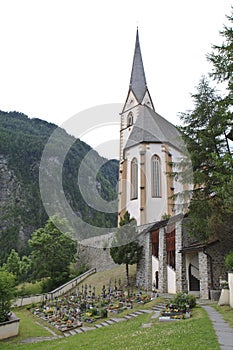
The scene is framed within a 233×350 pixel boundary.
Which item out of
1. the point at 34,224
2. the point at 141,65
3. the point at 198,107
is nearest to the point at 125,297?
the point at 198,107

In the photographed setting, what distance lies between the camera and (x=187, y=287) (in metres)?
15.7

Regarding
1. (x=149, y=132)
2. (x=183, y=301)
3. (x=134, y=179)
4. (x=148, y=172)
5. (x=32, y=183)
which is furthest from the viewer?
(x=32, y=183)

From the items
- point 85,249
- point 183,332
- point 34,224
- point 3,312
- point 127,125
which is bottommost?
point 3,312

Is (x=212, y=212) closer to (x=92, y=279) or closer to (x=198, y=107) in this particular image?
(x=198, y=107)

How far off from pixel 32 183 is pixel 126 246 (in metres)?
61.3

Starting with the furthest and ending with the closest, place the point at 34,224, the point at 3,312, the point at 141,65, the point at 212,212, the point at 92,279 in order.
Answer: the point at 34,224, the point at 141,65, the point at 92,279, the point at 212,212, the point at 3,312

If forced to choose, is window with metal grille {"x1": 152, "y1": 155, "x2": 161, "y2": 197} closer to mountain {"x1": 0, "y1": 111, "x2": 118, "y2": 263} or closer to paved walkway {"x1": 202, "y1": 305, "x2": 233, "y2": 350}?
paved walkway {"x1": 202, "y1": 305, "x2": 233, "y2": 350}

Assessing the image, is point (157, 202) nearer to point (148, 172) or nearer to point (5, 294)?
point (148, 172)

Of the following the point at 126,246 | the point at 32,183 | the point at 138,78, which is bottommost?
the point at 126,246

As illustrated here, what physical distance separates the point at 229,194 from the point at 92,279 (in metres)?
17.6

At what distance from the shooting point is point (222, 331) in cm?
661

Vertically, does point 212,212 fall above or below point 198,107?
below

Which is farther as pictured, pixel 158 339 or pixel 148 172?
pixel 148 172

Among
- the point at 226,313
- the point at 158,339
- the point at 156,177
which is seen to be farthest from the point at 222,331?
the point at 156,177
